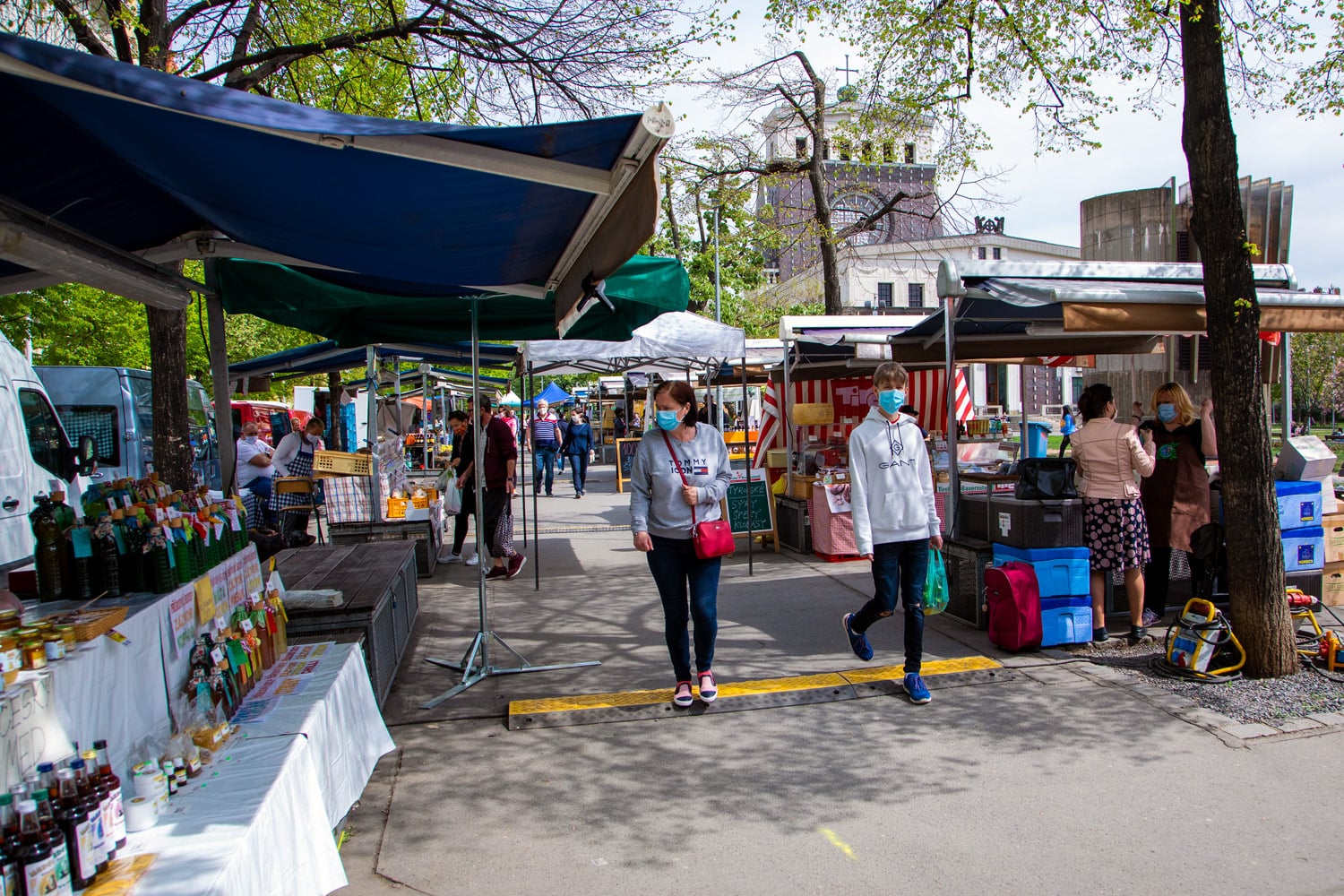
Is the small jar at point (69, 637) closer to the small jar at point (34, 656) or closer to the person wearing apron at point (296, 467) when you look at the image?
the small jar at point (34, 656)

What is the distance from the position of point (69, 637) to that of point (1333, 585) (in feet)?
27.1

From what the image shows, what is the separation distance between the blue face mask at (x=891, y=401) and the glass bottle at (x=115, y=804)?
4109 mm

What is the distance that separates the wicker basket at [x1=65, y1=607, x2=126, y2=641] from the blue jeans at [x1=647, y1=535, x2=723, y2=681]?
104 inches

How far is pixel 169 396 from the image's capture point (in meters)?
7.74

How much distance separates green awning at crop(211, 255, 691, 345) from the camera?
5.18 meters

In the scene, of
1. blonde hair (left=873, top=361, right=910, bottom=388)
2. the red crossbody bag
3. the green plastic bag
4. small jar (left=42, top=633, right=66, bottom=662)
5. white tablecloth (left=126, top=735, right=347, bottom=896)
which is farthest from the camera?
the green plastic bag

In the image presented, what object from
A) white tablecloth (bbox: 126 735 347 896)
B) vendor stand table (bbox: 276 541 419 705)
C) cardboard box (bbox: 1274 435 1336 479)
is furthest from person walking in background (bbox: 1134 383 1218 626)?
white tablecloth (bbox: 126 735 347 896)

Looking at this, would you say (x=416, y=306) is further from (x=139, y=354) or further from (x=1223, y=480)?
(x=139, y=354)

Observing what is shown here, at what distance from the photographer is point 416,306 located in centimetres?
609

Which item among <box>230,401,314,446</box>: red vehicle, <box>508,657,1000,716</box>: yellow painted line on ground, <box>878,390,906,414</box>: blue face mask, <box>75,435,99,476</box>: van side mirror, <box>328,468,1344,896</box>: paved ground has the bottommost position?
<box>328,468,1344,896</box>: paved ground

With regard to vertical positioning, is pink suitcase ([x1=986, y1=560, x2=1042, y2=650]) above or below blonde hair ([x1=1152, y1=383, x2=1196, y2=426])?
below

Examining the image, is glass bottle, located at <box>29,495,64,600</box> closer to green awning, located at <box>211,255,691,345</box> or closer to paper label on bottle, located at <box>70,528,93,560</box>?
paper label on bottle, located at <box>70,528,93,560</box>

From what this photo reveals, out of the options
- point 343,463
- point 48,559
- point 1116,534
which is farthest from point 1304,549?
point 343,463

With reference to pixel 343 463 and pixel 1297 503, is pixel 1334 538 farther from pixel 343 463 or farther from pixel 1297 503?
pixel 343 463
